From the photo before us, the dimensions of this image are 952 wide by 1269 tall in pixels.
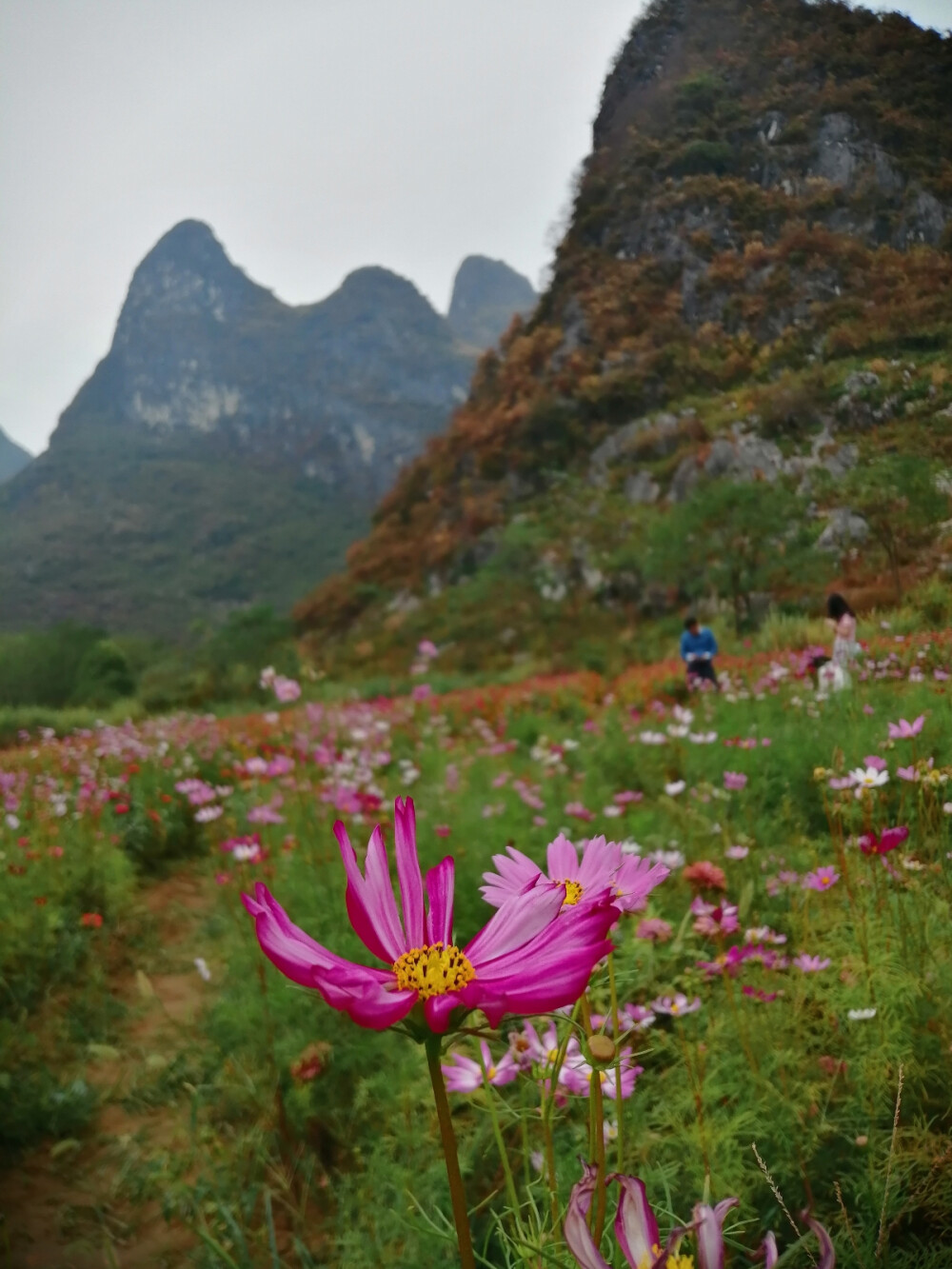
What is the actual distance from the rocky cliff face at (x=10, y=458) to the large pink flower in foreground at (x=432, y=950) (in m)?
56.9

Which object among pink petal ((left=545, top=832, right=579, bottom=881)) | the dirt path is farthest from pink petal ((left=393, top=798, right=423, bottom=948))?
the dirt path

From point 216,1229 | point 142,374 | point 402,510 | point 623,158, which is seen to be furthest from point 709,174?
point 142,374

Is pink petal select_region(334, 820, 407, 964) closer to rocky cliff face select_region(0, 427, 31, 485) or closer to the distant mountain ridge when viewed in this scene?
the distant mountain ridge

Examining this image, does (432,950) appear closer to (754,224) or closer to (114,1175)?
(114,1175)

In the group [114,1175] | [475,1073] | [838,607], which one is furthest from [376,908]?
[114,1175]

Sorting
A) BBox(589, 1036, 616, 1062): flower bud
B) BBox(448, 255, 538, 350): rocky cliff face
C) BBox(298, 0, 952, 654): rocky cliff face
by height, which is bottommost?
BBox(589, 1036, 616, 1062): flower bud

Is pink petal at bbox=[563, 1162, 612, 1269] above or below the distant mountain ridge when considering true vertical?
below

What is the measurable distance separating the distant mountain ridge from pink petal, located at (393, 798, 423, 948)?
24.4 m

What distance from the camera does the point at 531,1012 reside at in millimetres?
321

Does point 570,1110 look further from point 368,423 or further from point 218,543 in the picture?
point 368,423

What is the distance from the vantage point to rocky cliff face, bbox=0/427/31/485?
164 feet

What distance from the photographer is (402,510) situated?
11258 millimetres

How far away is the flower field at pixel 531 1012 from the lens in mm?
398

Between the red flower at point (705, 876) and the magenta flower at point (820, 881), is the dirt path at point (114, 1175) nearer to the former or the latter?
the red flower at point (705, 876)
